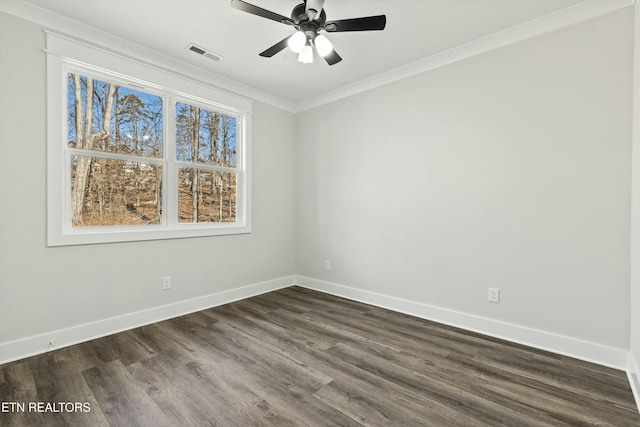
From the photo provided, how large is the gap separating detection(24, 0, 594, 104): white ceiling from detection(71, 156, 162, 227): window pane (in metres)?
1.19

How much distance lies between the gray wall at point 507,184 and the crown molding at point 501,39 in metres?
0.06

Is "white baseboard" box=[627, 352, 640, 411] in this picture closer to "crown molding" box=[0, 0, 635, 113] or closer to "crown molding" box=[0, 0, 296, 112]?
"crown molding" box=[0, 0, 635, 113]

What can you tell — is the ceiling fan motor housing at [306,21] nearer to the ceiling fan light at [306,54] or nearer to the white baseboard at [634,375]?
the ceiling fan light at [306,54]

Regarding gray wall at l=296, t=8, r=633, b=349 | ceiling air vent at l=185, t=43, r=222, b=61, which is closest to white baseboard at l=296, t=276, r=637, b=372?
gray wall at l=296, t=8, r=633, b=349

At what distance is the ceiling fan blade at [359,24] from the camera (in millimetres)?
1911

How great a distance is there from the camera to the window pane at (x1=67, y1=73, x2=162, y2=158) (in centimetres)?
257

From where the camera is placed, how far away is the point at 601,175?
219 centimetres

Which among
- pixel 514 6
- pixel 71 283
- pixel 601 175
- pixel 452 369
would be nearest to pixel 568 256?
pixel 601 175

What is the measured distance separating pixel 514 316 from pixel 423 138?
1.91 meters

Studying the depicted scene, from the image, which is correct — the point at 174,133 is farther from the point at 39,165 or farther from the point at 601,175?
the point at 601,175

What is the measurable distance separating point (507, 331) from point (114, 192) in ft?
12.7

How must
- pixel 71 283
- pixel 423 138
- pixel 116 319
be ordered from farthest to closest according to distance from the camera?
pixel 423 138, pixel 116 319, pixel 71 283

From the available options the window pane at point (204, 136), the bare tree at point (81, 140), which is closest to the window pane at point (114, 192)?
the bare tree at point (81, 140)

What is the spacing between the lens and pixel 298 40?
2.15 metres
